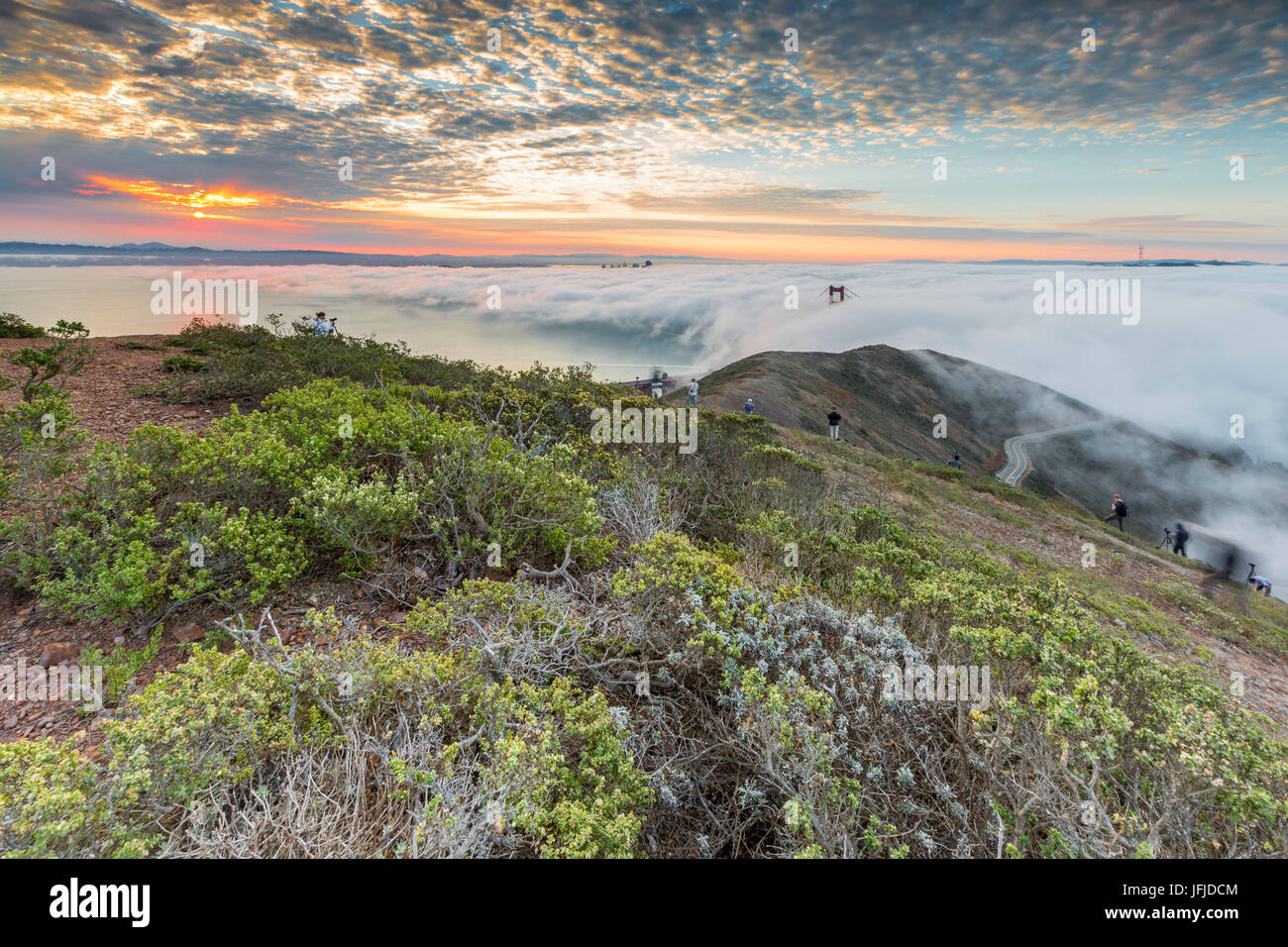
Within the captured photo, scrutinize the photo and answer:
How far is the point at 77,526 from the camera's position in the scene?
4.63m

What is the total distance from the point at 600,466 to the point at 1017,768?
552cm

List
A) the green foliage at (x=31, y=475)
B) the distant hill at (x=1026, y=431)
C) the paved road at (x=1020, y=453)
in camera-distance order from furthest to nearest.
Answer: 1. the paved road at (x=1020, y=453)
2. the distant hill at (x=1026, y=431)
3. the green foliage at (x=31, y=475)

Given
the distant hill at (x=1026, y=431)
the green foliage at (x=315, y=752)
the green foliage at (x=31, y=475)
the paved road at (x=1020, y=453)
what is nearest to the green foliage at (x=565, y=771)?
the green foliage at (x=315, y=752)

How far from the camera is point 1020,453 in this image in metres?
79.8

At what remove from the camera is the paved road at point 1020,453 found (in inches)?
2675

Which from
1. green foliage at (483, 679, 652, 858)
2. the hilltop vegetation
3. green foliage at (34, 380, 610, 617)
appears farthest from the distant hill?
green foliage at (483, 679, 652, 858)

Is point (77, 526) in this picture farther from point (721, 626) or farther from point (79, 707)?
point (721, 626)

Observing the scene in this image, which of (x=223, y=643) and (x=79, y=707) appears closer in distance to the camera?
(x=79, y=707)

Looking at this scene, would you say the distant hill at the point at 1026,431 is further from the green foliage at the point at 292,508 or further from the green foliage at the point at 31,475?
the green foliage at the point at 31,475

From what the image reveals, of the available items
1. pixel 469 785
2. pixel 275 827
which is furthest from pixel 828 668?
pixel 275 827

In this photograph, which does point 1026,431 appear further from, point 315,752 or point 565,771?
point 315,752

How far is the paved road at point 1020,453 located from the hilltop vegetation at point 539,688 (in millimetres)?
66250

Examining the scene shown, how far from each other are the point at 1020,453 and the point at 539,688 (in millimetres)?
92853

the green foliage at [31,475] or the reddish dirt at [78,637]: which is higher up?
the green foliage at [31,475]
